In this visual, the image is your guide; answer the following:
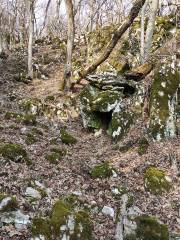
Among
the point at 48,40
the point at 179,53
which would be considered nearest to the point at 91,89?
the point at 179,53

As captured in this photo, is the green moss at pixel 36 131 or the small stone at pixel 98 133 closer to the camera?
the green moss at pixel 36 131

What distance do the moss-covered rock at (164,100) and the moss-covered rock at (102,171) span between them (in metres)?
2.30

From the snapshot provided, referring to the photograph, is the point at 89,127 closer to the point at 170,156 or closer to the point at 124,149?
the point at 124,149

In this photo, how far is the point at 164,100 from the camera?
12.0 metres

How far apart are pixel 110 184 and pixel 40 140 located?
3587 millimetres

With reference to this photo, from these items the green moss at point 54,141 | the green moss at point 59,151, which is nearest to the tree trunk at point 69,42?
the green moss at point 54,141

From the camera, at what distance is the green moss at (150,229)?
723 centimetres

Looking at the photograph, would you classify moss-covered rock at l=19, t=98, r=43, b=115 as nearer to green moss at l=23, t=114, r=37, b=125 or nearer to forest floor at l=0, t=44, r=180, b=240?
forest floor at l=0, t=44, r=180, b=240

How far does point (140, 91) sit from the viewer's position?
12.9m

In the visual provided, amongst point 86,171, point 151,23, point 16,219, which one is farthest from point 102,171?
point 151,23

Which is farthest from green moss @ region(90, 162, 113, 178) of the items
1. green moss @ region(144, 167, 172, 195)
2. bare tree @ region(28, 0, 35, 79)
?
bare tree @ region(28, 0, 35, 79)

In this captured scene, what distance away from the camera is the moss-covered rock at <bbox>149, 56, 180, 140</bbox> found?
11.5 metres

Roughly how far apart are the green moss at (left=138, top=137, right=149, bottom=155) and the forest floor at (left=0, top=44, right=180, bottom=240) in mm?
136

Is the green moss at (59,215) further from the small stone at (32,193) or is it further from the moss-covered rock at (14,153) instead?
the moss-covered rock at (14,153)
